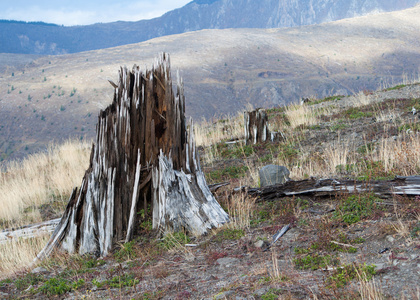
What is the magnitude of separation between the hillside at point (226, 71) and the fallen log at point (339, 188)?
3597 centimetres

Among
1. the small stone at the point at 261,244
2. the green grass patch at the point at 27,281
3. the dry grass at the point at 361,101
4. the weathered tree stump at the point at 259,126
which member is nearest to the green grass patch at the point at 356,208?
the small stone at the point at 261,244

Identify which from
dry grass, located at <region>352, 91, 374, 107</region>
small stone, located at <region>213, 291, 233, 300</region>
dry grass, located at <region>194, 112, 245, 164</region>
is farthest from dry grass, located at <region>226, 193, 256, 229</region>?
dry grass, located at <region>352, 91, 374, 107</region>

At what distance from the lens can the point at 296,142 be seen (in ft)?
30.9

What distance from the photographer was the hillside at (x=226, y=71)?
4809 centimetres

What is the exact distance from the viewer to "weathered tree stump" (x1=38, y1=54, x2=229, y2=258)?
4594 millimetres

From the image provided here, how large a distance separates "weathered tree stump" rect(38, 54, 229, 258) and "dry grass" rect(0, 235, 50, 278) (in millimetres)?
341

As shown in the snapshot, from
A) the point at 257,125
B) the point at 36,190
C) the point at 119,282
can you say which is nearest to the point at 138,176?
the point at 119,282

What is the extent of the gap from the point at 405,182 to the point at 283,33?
84.7 metres

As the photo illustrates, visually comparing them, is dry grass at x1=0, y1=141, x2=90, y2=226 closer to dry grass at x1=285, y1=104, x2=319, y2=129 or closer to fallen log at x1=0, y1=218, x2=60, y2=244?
fallen log at x1=0, y1=218, x2=60, y2=244

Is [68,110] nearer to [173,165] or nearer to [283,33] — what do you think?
[173,165]

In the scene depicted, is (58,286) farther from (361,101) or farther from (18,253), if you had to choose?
(361,101)

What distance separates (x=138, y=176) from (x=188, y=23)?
18247 centimetres

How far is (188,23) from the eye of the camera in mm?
176625

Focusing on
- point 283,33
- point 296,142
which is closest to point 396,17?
point 283,33
